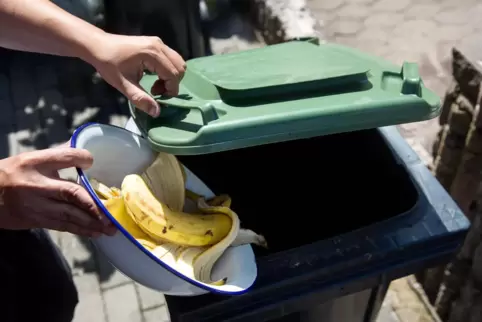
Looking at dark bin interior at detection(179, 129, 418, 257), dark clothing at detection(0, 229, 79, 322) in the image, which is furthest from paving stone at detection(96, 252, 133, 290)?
dark bin interior at detection(179, 129, 418, 257)

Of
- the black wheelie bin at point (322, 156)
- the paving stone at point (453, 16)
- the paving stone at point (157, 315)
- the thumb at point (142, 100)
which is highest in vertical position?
the thumb at point (142, 100)

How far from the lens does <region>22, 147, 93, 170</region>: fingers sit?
1140 mm

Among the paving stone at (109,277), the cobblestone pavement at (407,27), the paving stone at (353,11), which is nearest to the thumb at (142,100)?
the paving stone at (109,277)

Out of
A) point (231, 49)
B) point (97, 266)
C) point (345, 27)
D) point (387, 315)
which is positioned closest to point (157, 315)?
point (97, 266)

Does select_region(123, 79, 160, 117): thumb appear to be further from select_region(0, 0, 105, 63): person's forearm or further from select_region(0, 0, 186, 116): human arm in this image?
select_region(0, 0, 105, 63): person's forearm

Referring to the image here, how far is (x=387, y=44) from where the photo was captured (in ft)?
13.5

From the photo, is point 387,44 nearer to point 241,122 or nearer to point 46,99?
point 46,99

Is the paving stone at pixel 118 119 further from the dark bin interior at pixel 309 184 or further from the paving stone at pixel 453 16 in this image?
the paving stone at pixel 453 16

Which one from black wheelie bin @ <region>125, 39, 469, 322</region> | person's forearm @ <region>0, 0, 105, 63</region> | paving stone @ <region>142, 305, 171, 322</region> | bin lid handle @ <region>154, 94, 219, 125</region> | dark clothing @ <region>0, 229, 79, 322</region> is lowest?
paving stone @ <region>142, 305, 171, 322</region>

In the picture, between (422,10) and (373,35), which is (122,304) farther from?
(422,10)

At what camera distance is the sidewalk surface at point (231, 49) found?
3.66 metres

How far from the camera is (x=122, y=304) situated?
8.80ft

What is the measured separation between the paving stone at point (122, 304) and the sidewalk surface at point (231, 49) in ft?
0.88

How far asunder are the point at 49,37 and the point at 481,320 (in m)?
1.90
